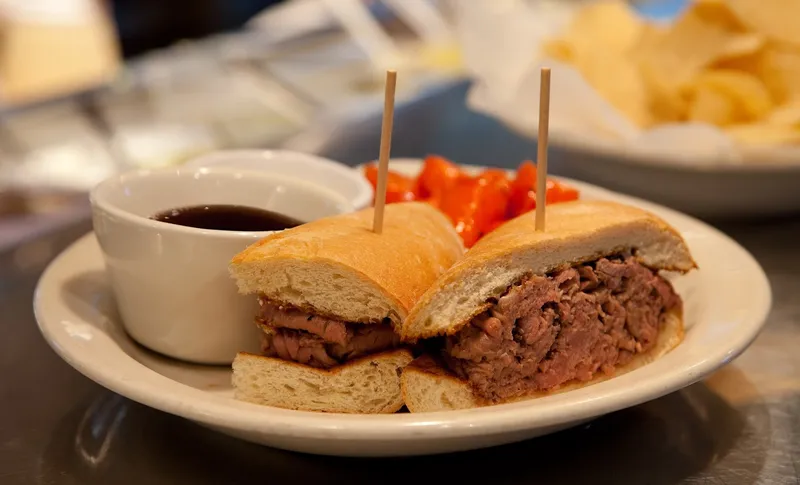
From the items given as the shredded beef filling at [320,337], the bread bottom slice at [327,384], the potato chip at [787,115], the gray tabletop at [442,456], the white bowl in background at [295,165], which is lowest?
the gray tabletop at [442,456]

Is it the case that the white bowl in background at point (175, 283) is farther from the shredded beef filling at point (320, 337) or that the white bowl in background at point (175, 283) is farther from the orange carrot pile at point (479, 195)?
the orange carrot pile at point (479, 195)

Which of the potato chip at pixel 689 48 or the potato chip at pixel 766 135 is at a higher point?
the potato chip at pixel 689 48

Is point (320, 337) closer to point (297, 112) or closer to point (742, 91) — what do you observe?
point (742, 91)

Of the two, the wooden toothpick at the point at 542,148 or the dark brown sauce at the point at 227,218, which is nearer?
the wooden toothpick at the point at 542,148

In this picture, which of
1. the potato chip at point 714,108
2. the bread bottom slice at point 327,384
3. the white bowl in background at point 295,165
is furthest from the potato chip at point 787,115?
the bread bottom slice at point 327,384

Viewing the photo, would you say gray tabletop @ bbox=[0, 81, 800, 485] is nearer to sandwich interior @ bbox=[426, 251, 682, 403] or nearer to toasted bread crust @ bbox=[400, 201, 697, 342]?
sandwich interior @ bbox=[426, 251, 682, 403]

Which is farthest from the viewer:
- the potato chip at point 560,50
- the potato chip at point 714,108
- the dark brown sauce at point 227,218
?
the potato chip at point 560,50

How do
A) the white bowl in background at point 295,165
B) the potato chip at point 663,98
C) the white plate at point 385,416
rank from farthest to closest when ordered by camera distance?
1. the potato chip at point 663,98
2. the white bowl in background at point 295,165
3. the white plate at point 385,416

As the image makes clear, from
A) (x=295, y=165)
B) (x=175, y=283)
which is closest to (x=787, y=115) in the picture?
(x=295, y=165)
